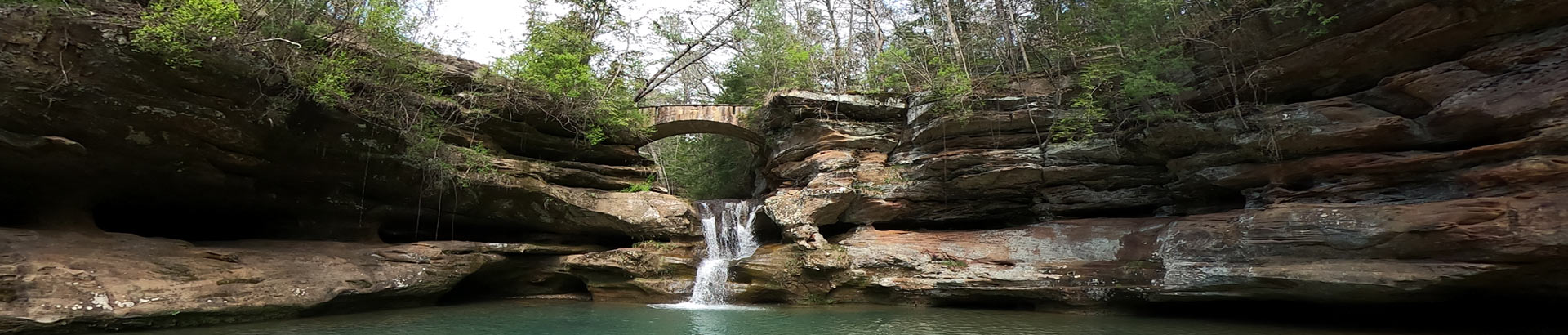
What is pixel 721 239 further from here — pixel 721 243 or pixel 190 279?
pixel 190 279

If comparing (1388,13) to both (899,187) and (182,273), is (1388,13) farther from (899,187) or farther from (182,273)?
(182,273)

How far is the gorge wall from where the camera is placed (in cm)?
700

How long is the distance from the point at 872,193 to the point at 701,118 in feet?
17.0

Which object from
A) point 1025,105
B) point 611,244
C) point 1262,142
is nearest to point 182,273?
point 611,244

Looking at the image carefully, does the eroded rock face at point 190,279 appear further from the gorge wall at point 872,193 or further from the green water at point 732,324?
the green water at point 732,324

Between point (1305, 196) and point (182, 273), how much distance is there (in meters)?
14.3

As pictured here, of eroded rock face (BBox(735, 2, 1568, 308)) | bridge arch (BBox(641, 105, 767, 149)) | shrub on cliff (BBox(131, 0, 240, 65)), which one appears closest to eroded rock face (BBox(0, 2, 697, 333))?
shrub on cliff (BBox(131, 0, 240, 65))

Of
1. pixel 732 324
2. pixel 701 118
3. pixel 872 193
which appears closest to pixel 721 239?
pixel 872 193

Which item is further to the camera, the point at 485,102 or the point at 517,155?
the point at 517,155

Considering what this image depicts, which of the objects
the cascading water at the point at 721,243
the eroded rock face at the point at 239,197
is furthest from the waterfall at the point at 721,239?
the eroded rock face at the point at 239,197

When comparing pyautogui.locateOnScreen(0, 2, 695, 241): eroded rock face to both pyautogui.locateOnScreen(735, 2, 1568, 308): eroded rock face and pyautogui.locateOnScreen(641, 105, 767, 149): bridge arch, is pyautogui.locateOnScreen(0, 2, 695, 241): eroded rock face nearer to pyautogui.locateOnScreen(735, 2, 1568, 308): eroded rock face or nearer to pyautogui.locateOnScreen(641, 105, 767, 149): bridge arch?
pyautogui.locateOnScreen(641, 105, 767, 149): bridge arch

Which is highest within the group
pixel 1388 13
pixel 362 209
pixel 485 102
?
pixel 1388 13

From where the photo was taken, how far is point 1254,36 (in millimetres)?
9555

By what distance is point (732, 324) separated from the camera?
28.0 feet
